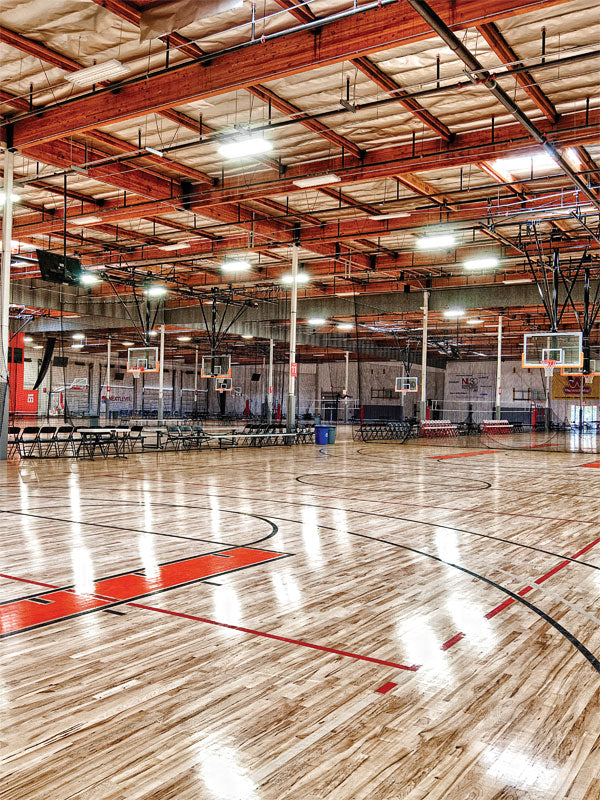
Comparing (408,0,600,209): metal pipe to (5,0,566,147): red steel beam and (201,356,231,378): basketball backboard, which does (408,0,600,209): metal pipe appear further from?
(201,356,231,378): basketball backboard

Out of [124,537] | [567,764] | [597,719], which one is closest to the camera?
[567,764]

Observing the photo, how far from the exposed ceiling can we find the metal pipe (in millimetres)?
88

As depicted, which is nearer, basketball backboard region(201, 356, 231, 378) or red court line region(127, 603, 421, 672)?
red court line region(127, 603, 421, 672)

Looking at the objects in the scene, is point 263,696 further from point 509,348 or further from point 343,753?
point 509,348

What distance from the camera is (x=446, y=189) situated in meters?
14.9

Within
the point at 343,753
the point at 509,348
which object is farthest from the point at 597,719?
the point at 509,348

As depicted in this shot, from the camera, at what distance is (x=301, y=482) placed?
11.9 m

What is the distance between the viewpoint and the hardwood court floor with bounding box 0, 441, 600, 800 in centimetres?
241

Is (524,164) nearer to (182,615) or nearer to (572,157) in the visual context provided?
(572,157)

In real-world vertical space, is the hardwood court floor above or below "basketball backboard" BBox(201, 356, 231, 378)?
below

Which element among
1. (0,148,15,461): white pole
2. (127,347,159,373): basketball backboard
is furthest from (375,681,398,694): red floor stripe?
(127,347,159,373): basketball backboard

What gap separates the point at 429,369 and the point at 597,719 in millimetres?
42817

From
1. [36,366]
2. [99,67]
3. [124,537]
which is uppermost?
[99,67]

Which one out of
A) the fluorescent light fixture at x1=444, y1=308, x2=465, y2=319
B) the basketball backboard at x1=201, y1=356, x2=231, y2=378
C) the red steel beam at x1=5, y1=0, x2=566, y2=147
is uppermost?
the red steel beam at x1=5, y1=0, x2=566, y2=147
